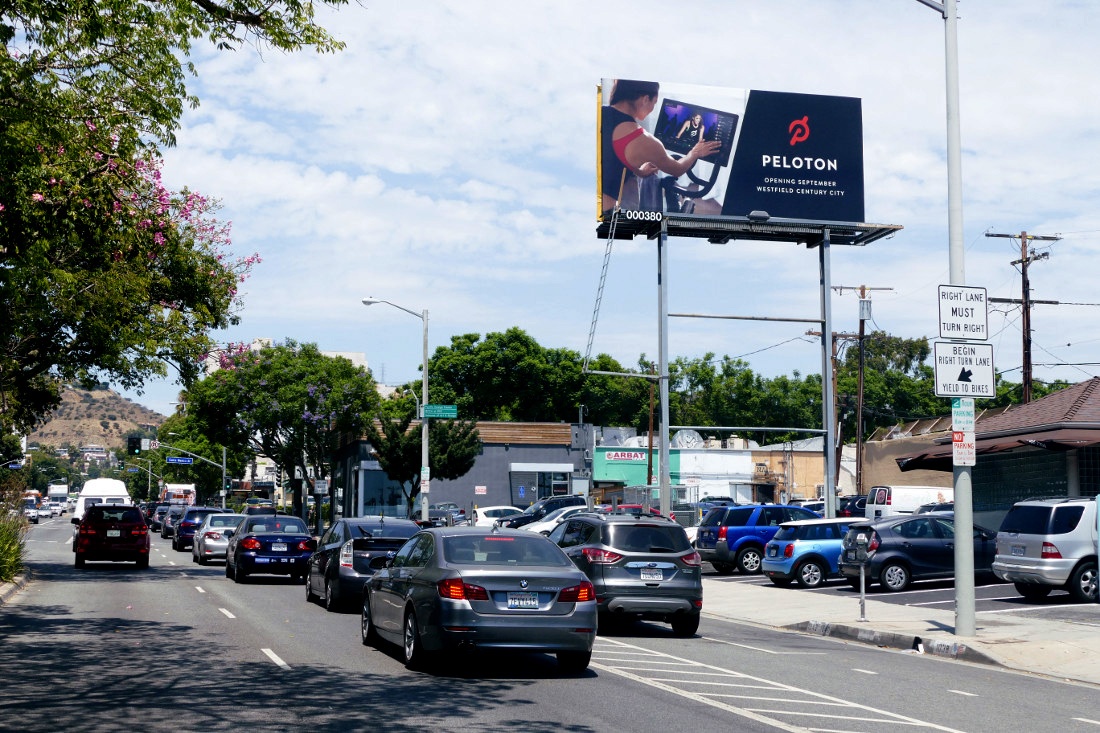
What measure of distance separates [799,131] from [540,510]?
1753 cm

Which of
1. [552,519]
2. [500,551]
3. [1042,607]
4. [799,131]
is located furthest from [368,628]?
[799,131]

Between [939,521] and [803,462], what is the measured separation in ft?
160

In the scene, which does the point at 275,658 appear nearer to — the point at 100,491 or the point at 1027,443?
the point at 1027,443

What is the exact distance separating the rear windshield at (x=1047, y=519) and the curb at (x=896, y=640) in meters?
5.14

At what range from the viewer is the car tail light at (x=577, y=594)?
39.7 ft

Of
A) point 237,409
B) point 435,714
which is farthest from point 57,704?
point 237,409

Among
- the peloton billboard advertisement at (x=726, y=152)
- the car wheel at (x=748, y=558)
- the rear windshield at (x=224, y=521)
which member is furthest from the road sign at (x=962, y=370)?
the peloton billboard advertisement at (x=726, y=152)

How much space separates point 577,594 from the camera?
12164 millimetres

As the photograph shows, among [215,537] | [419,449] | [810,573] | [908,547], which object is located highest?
[419,449]

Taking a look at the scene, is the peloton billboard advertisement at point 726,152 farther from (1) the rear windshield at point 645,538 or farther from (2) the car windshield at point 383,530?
(1) the rear windshield at point 645,538

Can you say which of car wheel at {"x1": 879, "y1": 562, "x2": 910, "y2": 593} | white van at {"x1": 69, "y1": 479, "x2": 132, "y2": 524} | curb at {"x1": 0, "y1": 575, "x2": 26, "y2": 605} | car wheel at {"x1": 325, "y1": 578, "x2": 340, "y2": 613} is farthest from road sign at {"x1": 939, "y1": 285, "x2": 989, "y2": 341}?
white van at {"x1": 69, "y1": 479, "x2": 132, "y2": 524}

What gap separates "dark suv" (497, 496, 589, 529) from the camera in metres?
44.0

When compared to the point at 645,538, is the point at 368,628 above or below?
below

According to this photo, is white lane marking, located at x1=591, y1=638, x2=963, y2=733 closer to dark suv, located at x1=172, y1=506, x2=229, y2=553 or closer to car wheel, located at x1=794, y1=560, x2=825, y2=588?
car wheel, located at x1=794, y1=560, x2=825, y2=588
